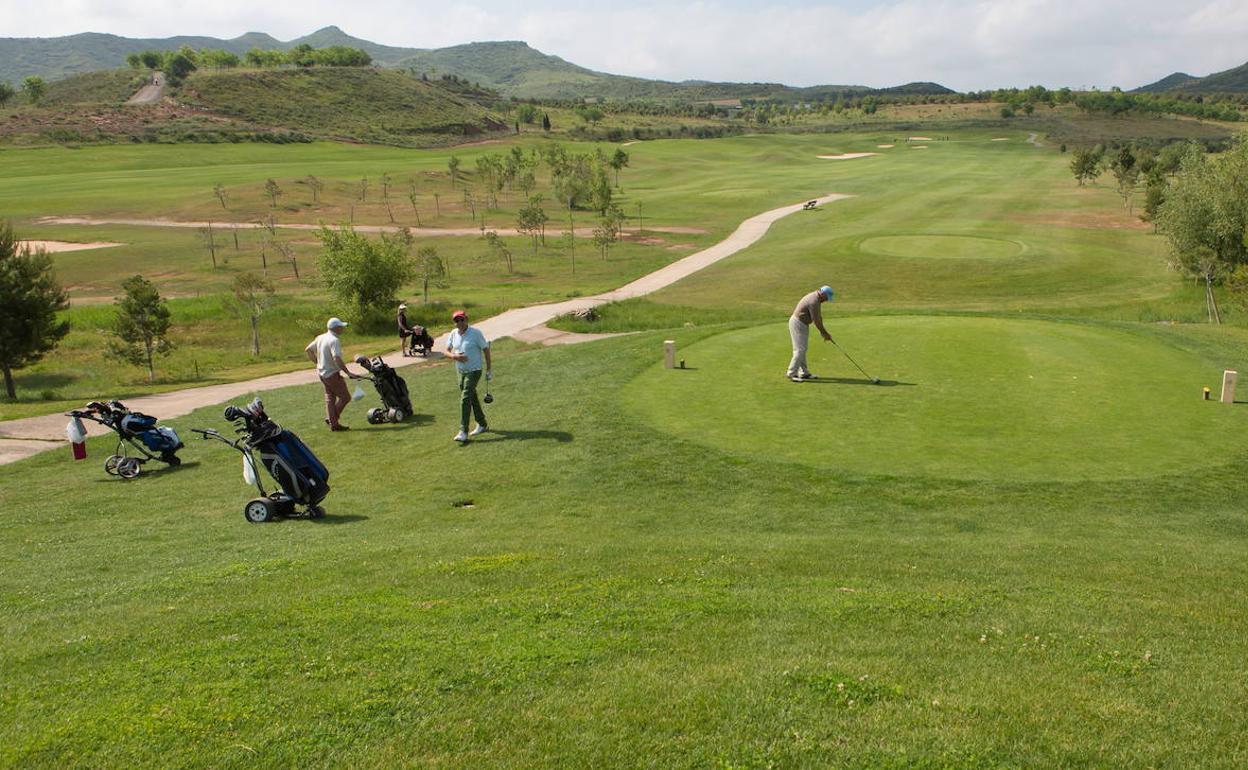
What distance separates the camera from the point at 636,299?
4253cm

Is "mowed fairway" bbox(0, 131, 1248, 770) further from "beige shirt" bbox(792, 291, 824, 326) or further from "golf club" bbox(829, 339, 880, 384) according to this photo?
"beige shirt" bbox(792, 291, 824, 326)

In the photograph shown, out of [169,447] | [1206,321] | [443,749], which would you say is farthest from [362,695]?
[1206,321]

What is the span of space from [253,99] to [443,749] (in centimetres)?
19741

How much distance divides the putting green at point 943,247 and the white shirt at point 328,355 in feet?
136

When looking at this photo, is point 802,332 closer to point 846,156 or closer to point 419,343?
point 419,343

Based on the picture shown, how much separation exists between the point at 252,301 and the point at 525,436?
2731 cm

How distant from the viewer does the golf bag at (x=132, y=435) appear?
650 inches

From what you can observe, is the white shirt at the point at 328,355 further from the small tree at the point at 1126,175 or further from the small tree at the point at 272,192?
the small tree at the point at 272,192

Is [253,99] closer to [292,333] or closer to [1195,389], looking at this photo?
[292,333]

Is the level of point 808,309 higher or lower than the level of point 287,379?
higher

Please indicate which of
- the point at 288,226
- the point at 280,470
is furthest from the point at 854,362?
the point at 288,226

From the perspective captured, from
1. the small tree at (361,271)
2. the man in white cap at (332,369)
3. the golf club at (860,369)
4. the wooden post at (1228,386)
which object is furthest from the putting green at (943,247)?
the man in white cap at (332,369)

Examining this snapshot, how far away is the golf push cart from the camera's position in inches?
498

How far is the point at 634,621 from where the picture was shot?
328 inches
